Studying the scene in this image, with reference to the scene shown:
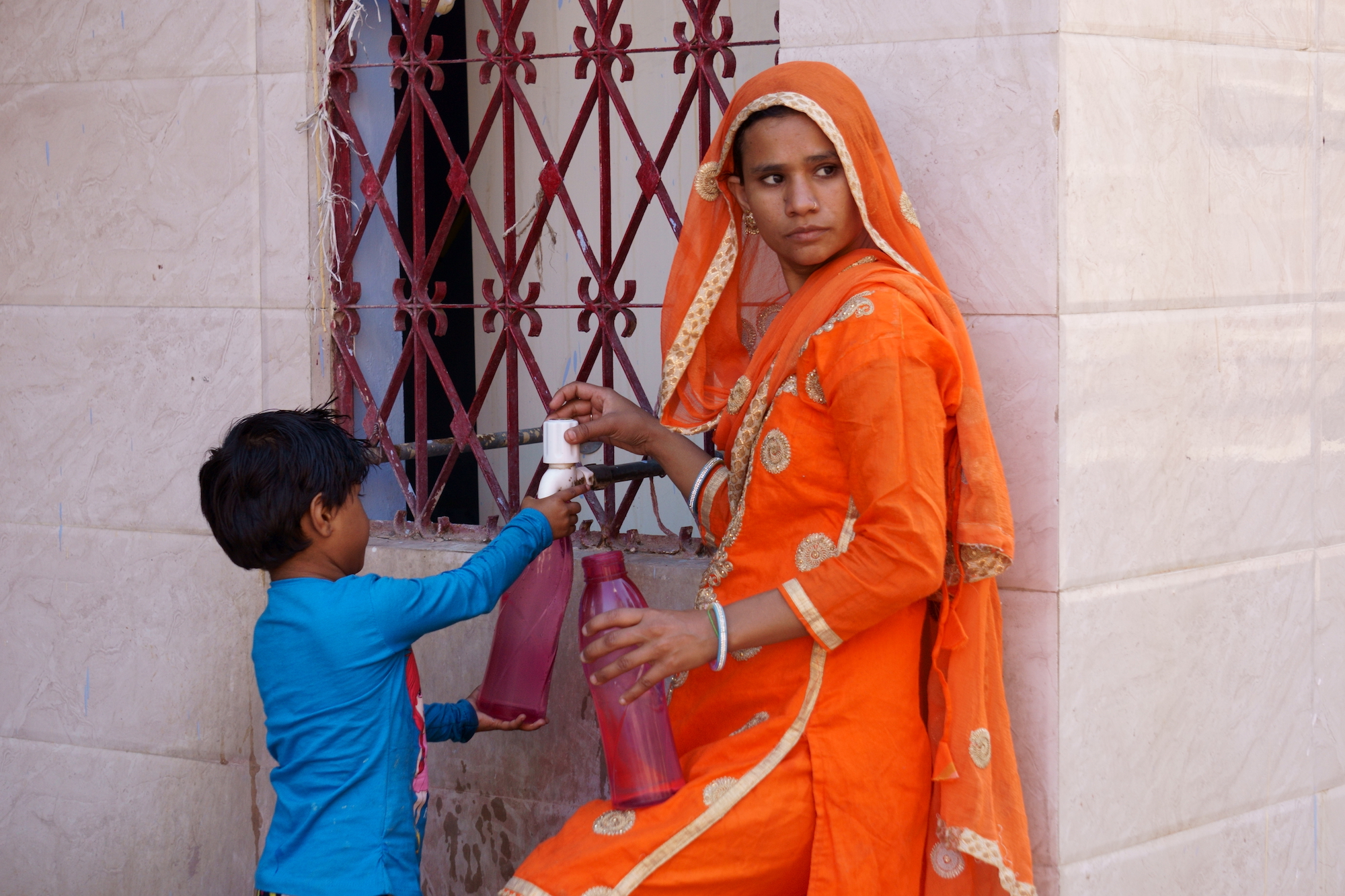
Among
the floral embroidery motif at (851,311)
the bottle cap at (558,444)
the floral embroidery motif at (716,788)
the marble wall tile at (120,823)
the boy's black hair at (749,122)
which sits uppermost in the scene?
the boy's black hair at (749,122)

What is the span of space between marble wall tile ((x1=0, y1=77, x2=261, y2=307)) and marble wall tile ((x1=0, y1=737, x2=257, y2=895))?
1.17 metres

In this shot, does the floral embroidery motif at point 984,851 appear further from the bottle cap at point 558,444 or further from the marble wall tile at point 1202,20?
the marble wall tile at point 1202,20

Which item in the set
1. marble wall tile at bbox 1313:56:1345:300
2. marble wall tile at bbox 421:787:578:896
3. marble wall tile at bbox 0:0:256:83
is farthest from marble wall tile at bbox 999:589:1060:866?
marble wall tile at bbox 0:0:256:83

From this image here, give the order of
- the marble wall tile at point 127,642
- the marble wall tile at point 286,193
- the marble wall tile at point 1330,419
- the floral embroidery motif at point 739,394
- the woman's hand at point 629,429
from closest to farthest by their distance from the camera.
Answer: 1. the floral embroidery motif at point 739,394
2. the woman's hand at point 629,429
3. the marble wall tile at point 1330,419
4. the marble wall tile at point 286,193
5. the marble wall tile at point 127,642

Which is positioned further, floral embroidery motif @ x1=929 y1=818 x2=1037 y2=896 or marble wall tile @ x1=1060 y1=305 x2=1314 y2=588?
marble wall tile @ x1=1060 y1=305 x2=1314 y2=588

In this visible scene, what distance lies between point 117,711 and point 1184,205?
2.74 metres

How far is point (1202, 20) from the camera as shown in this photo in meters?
2.34

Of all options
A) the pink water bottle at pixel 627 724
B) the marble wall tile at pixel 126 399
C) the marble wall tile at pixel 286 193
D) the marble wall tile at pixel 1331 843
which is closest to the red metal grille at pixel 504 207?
the marble wall tile at pixel 286 193

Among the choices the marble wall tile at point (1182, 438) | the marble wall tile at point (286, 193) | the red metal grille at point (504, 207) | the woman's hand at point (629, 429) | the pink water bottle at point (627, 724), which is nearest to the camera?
the pink water bottle at point (627, 724)

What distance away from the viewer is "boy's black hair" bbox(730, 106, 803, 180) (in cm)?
200

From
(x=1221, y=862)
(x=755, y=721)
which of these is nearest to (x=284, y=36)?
(x=755, y=721)

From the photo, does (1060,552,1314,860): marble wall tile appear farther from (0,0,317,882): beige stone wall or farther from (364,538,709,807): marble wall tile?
(0,0,317,882): beige stone wall

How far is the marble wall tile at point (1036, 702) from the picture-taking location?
7.30 ft

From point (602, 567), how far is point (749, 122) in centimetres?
75
